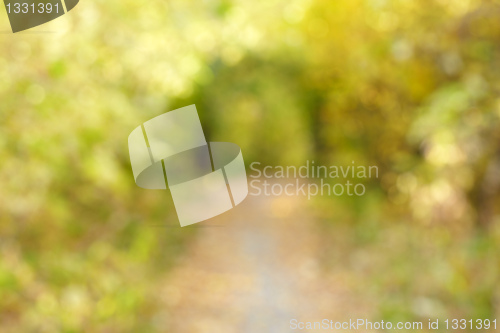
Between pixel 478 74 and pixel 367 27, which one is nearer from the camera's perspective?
pixel 478 74

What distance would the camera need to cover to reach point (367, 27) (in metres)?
5.49

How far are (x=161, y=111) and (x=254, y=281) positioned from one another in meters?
2.27

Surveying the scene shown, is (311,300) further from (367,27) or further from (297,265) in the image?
(367,27)

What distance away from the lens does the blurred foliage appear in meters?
2.93

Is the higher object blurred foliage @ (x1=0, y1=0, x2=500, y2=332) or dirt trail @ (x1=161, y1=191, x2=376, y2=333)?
blurred foliage @ (x1=0, y1=0, x2=500, y2=332)

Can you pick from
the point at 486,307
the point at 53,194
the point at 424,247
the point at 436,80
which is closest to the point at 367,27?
the point at 436,80

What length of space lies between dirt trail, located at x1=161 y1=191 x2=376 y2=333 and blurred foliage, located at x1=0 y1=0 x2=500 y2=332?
323 mm

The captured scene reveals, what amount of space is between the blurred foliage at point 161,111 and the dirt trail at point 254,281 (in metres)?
0.32

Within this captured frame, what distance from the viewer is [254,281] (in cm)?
571

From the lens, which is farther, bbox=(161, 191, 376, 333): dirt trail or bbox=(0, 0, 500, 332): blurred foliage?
bbox=(161, 191, 376, 333): dirt trail

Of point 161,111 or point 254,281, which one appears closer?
point 161,111

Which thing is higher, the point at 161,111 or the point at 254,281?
the point at 161,111

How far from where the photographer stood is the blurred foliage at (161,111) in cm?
293

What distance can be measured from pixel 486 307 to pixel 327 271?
246cm
